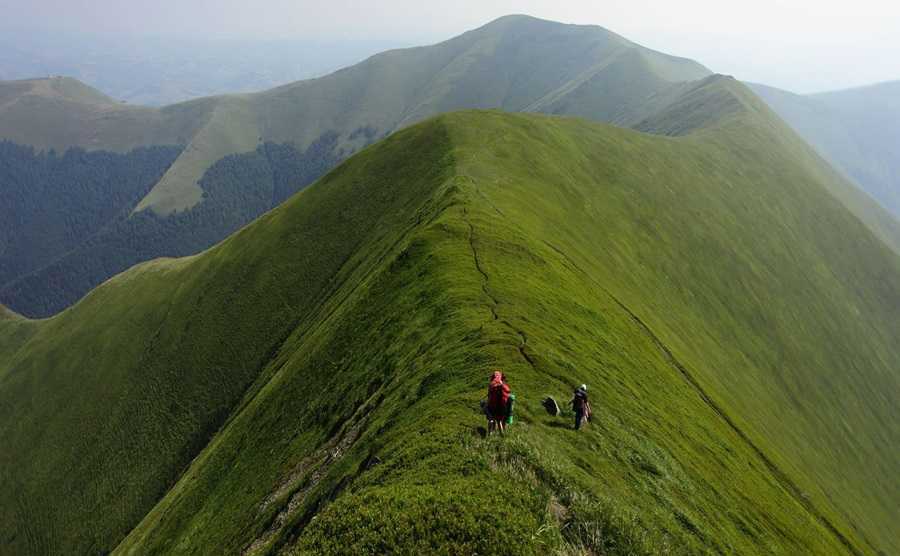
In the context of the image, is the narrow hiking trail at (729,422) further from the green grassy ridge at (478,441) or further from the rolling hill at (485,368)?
the rolling hill at (485,368)

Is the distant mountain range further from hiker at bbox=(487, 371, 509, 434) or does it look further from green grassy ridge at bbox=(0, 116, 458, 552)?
hiker at bbox=(487, 371, 509, 434)

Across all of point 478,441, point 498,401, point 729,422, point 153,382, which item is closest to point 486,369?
point 498,401

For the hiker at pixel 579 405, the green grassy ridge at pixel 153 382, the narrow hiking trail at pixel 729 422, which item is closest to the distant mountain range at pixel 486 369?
the narrow hiking trail at pixel 729 422

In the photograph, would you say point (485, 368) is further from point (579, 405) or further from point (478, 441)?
point (478, 441)

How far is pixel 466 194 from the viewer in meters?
72.1

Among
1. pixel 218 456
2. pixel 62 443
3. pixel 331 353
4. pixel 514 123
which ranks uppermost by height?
pixel 514 123

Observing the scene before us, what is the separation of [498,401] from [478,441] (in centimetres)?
201

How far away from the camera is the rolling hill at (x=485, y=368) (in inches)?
981

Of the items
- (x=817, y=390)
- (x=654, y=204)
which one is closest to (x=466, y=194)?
(x=654, y=204)

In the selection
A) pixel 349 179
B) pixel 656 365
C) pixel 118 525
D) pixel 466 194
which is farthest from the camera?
pixel 349 179

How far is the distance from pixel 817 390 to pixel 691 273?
33.1 m

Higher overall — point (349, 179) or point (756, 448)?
point (349, 179)

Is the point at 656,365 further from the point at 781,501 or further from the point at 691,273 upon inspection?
the point at 691,273

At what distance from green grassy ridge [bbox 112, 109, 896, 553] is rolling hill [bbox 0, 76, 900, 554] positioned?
0.70 ft
